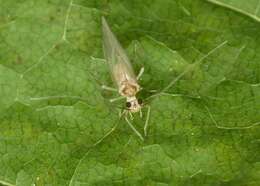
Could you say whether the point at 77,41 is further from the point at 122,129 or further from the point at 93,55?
the point at 122,129

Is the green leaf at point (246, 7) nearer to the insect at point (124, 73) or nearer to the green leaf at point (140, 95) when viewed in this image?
the green leaf at point (140, 95)

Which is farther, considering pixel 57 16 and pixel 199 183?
pixel 57 16

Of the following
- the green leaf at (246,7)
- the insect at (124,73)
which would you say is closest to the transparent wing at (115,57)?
the insect at (124,73)

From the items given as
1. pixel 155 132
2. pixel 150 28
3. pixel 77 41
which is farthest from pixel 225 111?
pixel 77 41

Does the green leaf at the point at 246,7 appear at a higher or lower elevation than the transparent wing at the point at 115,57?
higher

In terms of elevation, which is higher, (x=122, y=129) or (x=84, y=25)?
(x=84, y=25)

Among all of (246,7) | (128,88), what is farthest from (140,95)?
(246,7)

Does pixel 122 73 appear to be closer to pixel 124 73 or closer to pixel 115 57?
pixel 124 73

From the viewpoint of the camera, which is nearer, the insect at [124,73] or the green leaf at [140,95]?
the green leaf at [140,95]
